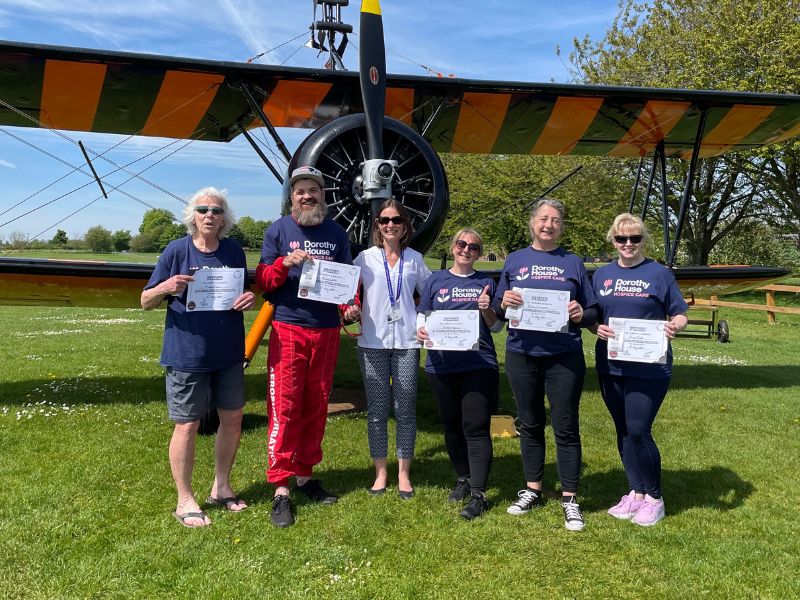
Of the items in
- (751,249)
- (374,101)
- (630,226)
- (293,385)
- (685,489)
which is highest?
(374,101)

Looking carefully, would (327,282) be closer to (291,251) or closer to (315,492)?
(291,251)

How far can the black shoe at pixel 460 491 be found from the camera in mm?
3533

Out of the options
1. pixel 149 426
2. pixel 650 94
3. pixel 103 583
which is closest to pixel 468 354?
pixel 103 583

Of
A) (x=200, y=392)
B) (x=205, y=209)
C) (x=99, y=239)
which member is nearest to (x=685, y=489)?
(x=200, y=392)

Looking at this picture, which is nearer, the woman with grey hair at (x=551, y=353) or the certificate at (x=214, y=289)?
the certificate at (x=214, y=289)

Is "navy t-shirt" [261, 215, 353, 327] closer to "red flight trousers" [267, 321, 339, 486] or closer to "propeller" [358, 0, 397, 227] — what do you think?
"red flight trousers" [267, 321, 339, 486]

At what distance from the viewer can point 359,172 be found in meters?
5.44

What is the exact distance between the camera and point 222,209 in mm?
3178

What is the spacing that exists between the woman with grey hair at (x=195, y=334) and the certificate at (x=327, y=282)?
0.32 metres

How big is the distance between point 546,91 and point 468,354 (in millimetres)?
4606

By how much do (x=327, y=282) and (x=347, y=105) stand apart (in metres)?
4.19

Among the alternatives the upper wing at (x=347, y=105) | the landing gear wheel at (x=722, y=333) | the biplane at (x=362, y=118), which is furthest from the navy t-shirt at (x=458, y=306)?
the landing gear wheel at (x=722, y=333)

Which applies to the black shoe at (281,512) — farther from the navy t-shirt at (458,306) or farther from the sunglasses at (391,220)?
the sunglasses at (391,220)

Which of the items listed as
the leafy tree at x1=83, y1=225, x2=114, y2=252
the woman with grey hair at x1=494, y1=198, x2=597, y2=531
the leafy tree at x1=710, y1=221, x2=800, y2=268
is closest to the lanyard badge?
the woman with grey hair at x1=494, y1=198, x2=597, y2=531
